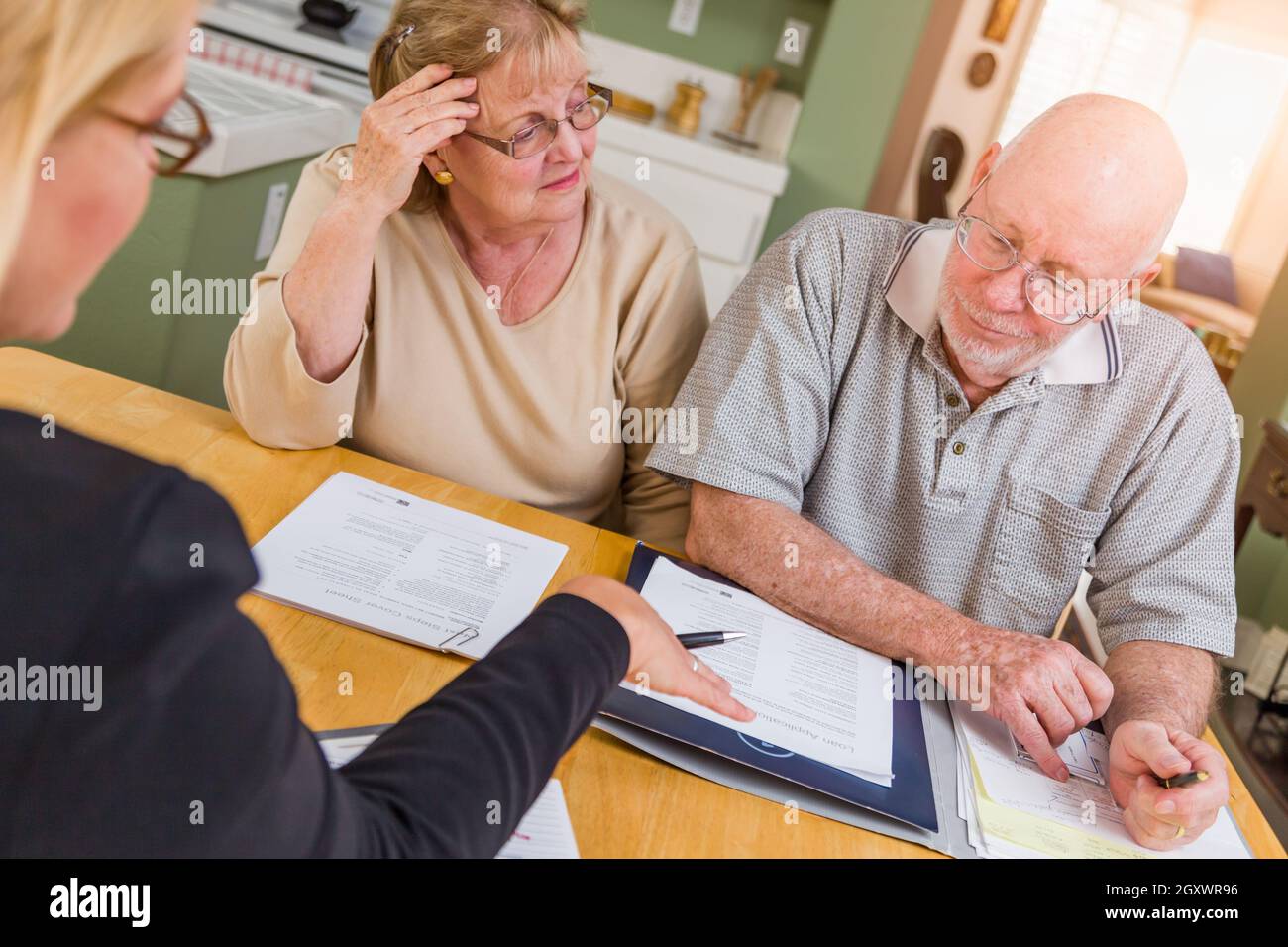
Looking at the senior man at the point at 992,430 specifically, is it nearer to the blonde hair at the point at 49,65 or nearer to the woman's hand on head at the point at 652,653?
the woman's hand on head at the point at 652,653

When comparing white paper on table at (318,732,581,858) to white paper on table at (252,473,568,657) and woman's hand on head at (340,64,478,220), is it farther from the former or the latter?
woman's hand on head at (340,64,478,220)

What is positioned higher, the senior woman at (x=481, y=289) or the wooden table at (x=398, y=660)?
the senior woman at (x=481, y=289)

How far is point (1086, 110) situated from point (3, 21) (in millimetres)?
1117

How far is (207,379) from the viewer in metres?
2.46

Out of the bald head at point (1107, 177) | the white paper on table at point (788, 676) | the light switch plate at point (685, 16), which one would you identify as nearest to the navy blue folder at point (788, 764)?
the white paper on table at point (788, 676)

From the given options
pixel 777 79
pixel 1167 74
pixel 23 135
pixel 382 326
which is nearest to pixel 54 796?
pixel 23 135

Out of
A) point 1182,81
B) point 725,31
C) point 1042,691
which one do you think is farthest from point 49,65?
point 1182,81

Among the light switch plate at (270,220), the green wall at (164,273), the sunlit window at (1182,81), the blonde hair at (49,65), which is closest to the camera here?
the blonde hair at (49,65)

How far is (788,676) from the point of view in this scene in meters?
1.08

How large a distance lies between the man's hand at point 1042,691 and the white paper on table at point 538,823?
1.56ft

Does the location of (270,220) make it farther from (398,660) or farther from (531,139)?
(398,660)

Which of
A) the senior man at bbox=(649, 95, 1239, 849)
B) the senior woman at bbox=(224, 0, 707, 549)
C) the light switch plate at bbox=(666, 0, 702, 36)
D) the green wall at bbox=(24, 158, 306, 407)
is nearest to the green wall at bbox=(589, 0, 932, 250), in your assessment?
the light switch plate at bbox=(666, 0, 702, 36)

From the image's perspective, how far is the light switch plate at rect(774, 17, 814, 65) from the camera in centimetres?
409

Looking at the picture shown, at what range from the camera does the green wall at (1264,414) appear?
3377mm
